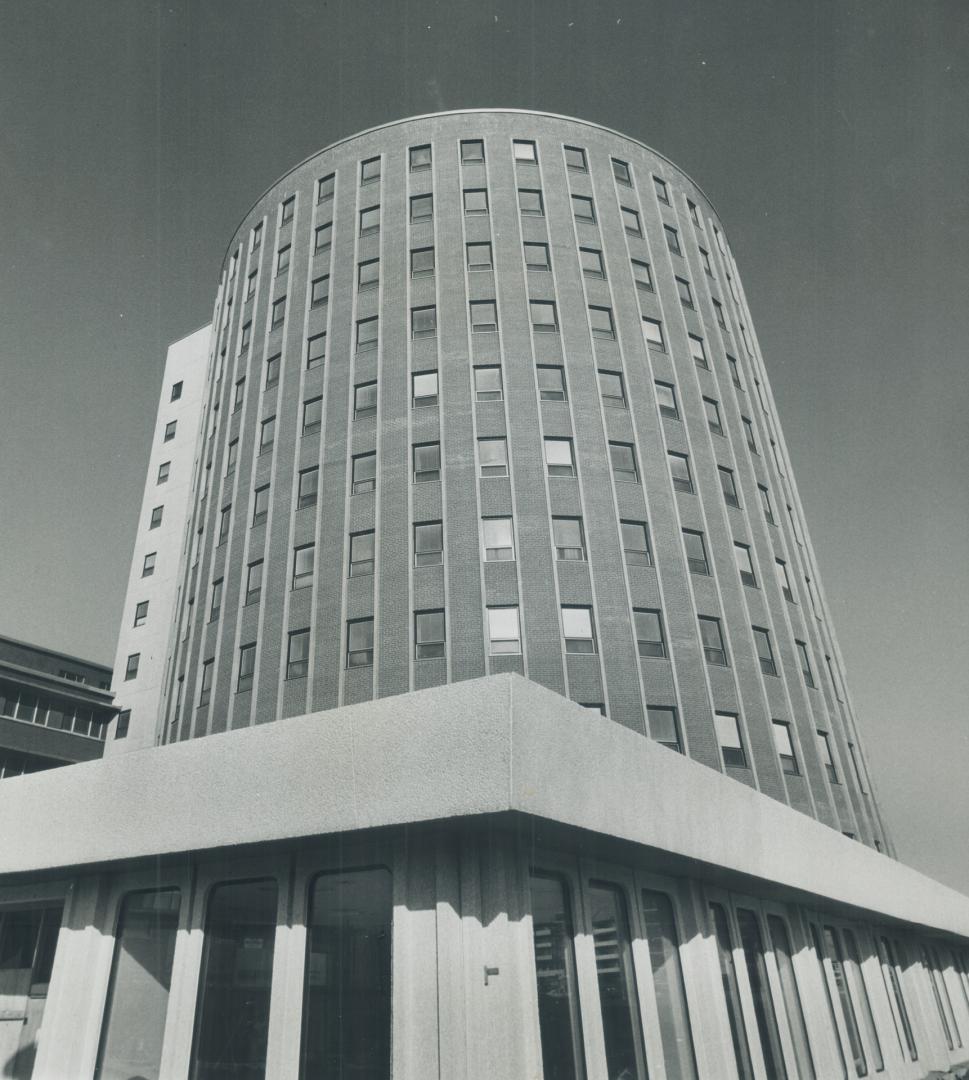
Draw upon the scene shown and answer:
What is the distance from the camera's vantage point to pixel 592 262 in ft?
102

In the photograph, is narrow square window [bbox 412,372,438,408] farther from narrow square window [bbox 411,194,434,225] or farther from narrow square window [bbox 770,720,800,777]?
narrow square window [bbox 770,720,800,777]

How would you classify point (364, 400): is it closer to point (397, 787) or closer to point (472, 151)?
point (472, 151)

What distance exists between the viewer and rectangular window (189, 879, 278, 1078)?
9180 mm

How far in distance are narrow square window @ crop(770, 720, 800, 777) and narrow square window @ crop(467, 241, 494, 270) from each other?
1845cm

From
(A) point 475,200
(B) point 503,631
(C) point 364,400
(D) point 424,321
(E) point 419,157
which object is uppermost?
(E) point 419,157

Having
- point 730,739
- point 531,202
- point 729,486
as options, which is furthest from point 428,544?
point 531,202

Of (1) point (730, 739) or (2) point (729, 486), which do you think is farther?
(2) point (729, 486)

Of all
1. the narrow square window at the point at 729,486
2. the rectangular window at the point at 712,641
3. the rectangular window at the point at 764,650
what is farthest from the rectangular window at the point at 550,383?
the rectangular window at the point at 764,650

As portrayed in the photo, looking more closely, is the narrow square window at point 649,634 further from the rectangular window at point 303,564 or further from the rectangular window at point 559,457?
the rectangular window at point 303,564

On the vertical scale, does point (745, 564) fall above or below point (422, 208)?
below

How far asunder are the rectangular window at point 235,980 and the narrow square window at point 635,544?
18019 mm

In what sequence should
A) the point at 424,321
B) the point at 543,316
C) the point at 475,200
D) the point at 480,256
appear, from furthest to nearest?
the point at 475,200
the point at 480,256
the point at 424,321
the point at 543,316

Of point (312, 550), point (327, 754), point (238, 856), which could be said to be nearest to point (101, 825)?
point (238, 856)

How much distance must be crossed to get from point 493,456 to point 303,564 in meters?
7.10
